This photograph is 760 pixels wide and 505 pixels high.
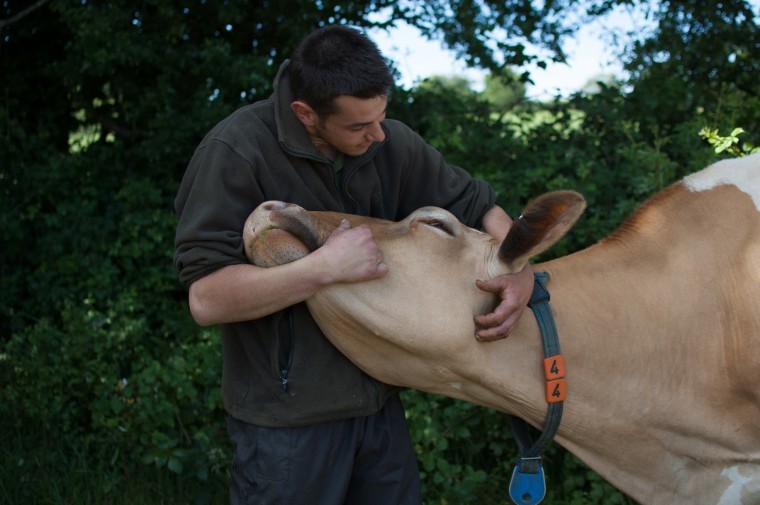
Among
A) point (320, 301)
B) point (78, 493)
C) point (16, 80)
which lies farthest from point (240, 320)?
point (16, 80)

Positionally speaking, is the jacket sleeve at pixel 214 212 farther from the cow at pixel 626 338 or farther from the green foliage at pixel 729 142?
the green foliage at pixel 729 142

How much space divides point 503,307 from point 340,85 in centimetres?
77

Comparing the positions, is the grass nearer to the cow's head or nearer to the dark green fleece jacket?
the dark green fleece jacket

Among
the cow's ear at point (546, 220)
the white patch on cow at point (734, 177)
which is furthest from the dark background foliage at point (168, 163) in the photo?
the cow's ear at point (546, 220)

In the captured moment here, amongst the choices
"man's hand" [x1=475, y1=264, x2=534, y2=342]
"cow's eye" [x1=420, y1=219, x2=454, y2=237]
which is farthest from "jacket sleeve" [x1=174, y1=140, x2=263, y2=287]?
"man's hand" [x1=475, y1=264, x2=534, y2=342]

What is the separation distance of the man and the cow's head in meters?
0.06

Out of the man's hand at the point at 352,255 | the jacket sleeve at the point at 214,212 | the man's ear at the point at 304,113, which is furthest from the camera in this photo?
the man's ear at the point at 304,113

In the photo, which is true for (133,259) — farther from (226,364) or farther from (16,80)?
(226,364)

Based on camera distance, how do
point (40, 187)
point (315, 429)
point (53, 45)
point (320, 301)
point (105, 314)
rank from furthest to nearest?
point (53, 45)
point (40, 187)
point (105, 314)
point (315, 429)
point (320, 301)

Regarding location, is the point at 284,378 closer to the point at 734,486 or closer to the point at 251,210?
the point at 251,210

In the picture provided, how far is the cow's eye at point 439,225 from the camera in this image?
246 centimetres

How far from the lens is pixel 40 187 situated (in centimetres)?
555

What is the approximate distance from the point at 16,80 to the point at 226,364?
162 inches

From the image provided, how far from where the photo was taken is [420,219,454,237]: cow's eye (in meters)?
2.46
